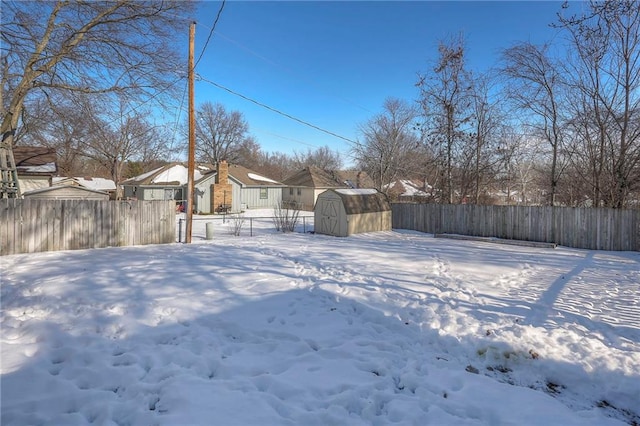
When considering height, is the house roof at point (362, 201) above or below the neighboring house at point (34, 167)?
below

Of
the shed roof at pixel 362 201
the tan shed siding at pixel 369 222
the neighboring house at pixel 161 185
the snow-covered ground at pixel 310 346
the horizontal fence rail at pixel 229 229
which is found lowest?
the snow-covered ground at pixel 310 346

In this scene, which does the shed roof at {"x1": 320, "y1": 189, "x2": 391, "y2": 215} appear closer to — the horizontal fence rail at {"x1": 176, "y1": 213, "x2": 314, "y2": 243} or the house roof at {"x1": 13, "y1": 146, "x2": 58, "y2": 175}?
the horizontal fence rail at {"x1": 176, "y1": 213, "x2": 314, "y2": 243}

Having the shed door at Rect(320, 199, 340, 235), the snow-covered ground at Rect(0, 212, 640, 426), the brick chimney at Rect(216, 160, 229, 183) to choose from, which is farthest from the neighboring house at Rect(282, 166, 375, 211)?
the snow-covered ground at Rect(0, 212, 640, 426)

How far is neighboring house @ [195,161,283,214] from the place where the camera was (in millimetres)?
30297

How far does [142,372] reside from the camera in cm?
359

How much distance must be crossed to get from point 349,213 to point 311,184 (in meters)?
18.8

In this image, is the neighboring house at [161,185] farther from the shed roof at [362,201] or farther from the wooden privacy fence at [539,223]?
the wooden privacy fence at [539,223]

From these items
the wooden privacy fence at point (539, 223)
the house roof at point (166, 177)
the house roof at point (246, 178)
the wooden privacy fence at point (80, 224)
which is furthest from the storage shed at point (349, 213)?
the house roof at point (166, 177)

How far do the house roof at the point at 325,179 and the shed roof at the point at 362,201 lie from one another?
1610 centimetres

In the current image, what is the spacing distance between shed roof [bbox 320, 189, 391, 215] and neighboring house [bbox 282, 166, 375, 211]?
50.2ft

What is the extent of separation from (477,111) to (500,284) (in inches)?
612

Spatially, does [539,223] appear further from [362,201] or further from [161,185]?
[161,185]

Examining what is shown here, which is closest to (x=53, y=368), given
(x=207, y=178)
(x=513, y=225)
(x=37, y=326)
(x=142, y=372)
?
(x=142, y=372)

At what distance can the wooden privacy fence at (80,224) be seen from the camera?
32.1 ft
